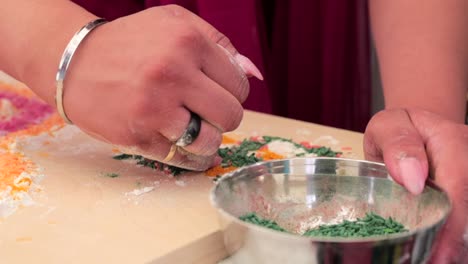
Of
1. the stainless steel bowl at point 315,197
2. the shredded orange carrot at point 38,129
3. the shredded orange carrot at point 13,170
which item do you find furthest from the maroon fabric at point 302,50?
the stainless steel bowl at point 315,197

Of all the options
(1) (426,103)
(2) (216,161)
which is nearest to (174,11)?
(2) (216,161)

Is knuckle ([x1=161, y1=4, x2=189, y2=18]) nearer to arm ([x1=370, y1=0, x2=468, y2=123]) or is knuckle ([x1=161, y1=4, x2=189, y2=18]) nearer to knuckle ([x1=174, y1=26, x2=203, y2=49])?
knuckle ([x1=174, y1=26, x2=203, y2=49])

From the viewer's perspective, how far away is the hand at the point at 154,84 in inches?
20.9

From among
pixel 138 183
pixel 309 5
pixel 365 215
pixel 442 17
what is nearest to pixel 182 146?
pixel 138 183

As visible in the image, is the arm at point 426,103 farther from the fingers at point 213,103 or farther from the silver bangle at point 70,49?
the silver bangle at point 70,49

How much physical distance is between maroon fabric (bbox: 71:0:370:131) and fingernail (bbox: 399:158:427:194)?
447 mm

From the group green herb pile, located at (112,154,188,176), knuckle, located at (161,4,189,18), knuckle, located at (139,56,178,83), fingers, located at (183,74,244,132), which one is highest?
knuckle, located at (161,4,189,18)

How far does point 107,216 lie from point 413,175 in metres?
0.26

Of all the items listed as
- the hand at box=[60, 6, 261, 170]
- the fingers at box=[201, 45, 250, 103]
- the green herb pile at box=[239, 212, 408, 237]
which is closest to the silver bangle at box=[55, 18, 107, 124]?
the hand at box=[60, 6, 261, 170]

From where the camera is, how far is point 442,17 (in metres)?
0.67

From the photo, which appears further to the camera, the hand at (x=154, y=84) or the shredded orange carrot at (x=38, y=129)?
the shredded orange carrot at (x=38, y=129)

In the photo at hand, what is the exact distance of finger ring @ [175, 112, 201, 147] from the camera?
557 mm

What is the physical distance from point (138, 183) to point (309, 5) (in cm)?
45

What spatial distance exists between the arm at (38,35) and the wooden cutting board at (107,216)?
3.6 inches
